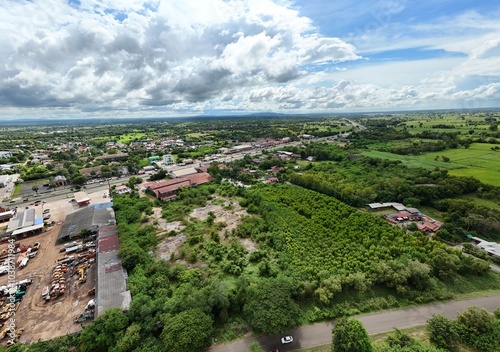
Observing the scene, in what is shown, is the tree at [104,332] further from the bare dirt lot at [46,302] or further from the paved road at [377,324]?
the paved road at [377,324]

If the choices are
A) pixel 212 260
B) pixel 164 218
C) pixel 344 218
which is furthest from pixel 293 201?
pixel 164 218

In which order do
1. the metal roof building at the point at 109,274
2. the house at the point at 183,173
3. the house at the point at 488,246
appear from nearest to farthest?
1. the metal roof building at the point at 109,274
2. the house at the point at 488,246
3. the house at the point at 183,173

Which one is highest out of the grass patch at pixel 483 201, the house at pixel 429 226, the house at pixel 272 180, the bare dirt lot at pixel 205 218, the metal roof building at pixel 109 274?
the grass patch at pixel 483 201

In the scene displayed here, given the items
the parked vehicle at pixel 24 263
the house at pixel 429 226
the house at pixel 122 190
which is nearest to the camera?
the parked vehicle at pixel 24 263

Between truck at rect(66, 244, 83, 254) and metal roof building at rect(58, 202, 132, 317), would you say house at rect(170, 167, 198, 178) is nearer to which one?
metal roof building at rect(58, 202, 132, 317)

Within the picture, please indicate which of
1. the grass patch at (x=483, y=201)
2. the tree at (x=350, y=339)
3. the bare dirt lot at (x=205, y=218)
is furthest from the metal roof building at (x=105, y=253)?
the grass patch at (x=483, y=201)

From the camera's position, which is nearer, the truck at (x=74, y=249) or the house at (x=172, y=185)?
the truck at (x=74, y=249)
